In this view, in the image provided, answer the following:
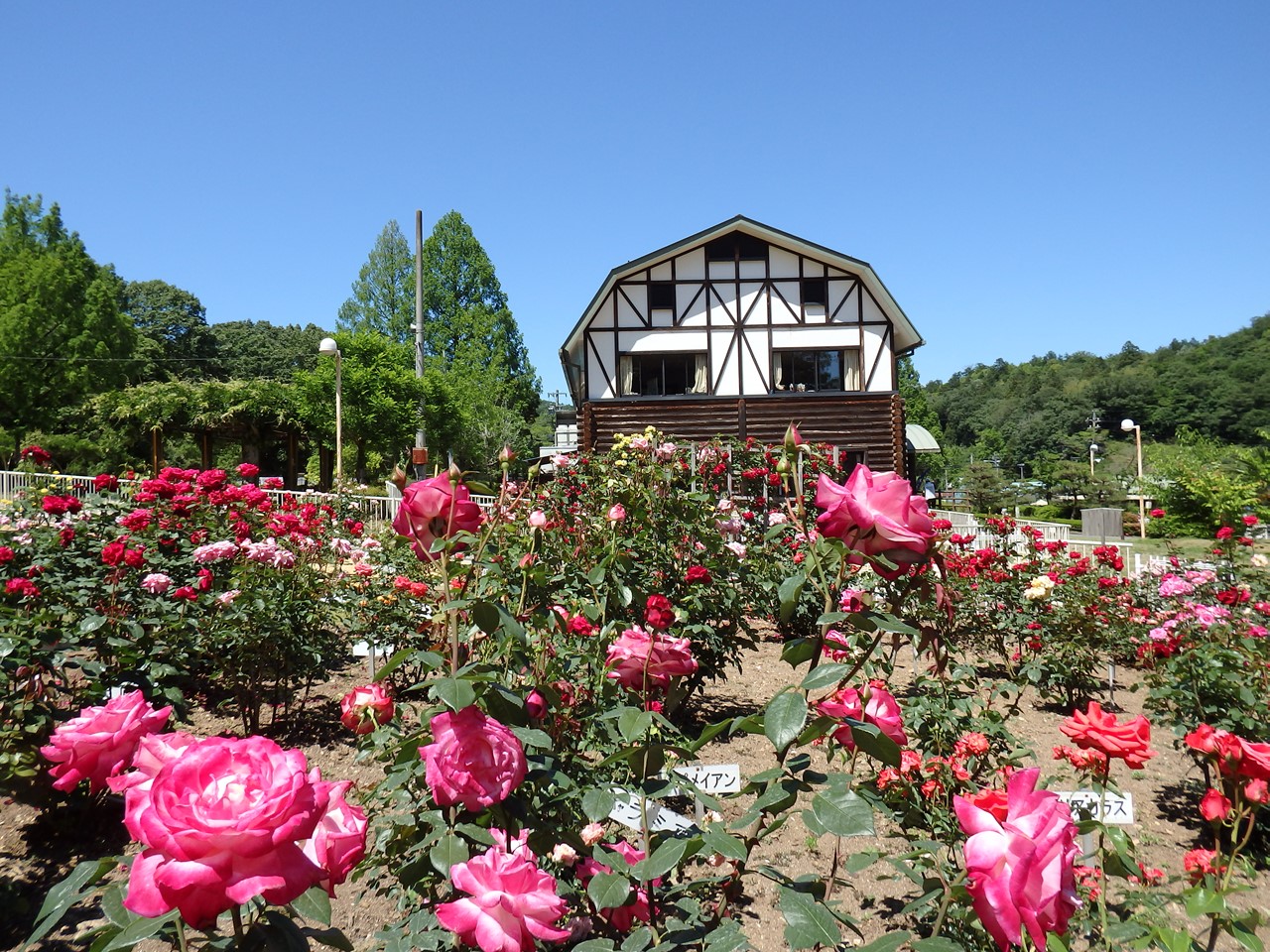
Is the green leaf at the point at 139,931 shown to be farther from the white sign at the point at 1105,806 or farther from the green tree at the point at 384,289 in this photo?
the green tree at the point at 384,289

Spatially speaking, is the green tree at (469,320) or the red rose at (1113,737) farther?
the green tree at (469,320)

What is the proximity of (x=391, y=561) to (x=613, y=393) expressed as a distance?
13.4 m

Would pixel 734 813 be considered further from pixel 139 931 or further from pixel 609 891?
pixel 139 931

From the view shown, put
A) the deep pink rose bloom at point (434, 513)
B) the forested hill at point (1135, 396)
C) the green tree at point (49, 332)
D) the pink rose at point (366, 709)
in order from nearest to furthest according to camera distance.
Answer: the deep pink rose bloom at point (434, 513)
the pink rose at point (366, 709)
the green tree at point (49, 332)
the forested hill at point (1135, 396)

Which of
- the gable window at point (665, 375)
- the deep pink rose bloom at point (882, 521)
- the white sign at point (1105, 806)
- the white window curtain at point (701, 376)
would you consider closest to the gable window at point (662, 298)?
the gable window at point (665, 375)

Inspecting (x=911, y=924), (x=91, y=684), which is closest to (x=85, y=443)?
(x=91, y=684)

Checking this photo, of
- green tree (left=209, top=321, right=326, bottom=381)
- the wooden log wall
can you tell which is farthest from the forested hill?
green tree (left=209, top=321, right=326, bottom=381)

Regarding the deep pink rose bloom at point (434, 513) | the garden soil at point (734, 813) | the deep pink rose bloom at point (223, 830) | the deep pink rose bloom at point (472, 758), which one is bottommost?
the garden soil at point (734, 813)

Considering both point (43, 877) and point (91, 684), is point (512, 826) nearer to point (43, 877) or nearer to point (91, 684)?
point (91, 684)

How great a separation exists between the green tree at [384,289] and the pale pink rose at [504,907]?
36.5m

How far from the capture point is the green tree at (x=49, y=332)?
2464cm

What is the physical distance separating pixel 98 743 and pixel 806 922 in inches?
35.7

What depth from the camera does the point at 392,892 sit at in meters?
2.39

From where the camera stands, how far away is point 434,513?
1.29 m
